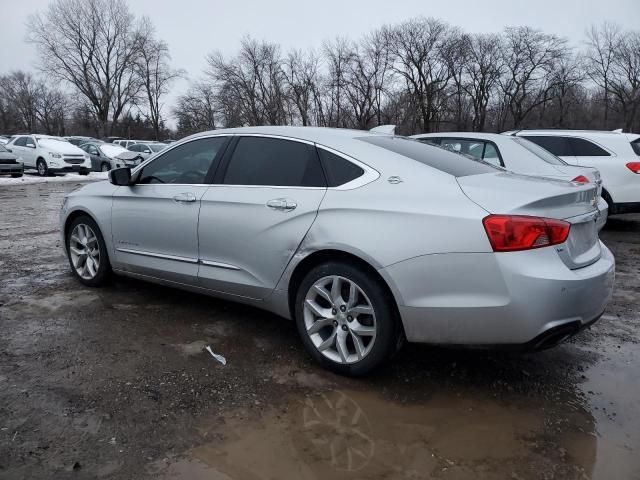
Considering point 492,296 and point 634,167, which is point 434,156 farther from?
point 634,167

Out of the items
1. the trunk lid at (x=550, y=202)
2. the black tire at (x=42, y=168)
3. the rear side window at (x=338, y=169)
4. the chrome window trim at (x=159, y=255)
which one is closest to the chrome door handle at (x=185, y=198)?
the chrome window trim at (x=159, y=255)

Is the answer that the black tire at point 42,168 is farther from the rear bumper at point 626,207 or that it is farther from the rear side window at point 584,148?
the rear bumper at point 626,207

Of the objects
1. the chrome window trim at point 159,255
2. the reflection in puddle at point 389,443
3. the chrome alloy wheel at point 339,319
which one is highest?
the chrome window trim at point 159,255

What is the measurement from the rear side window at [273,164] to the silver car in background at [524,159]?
2923mm

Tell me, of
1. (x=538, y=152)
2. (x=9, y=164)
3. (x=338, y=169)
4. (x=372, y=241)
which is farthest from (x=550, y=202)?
(x=9, y=164)

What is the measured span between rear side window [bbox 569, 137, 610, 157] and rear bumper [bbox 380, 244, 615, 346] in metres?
6.33

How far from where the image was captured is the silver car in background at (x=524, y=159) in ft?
20.5

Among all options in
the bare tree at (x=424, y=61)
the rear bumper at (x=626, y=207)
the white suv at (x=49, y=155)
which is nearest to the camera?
the rear bumper at (x=626, y=207)

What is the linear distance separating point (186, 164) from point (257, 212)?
3.48 ft

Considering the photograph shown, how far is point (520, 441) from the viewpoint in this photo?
2.54 metres

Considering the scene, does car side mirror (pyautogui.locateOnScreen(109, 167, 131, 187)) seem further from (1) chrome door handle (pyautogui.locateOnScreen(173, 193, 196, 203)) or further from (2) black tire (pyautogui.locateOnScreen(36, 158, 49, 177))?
(2) black tire (pyautogui.locateOnScreen(36, 158, 49, 177))

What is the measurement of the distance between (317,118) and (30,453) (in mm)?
55185

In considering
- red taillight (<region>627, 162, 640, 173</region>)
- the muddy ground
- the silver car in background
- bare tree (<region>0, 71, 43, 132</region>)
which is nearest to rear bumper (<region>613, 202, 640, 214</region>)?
red taillight (<region>627, 162, 640, 173</region>)

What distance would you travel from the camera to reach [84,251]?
16.3ft
